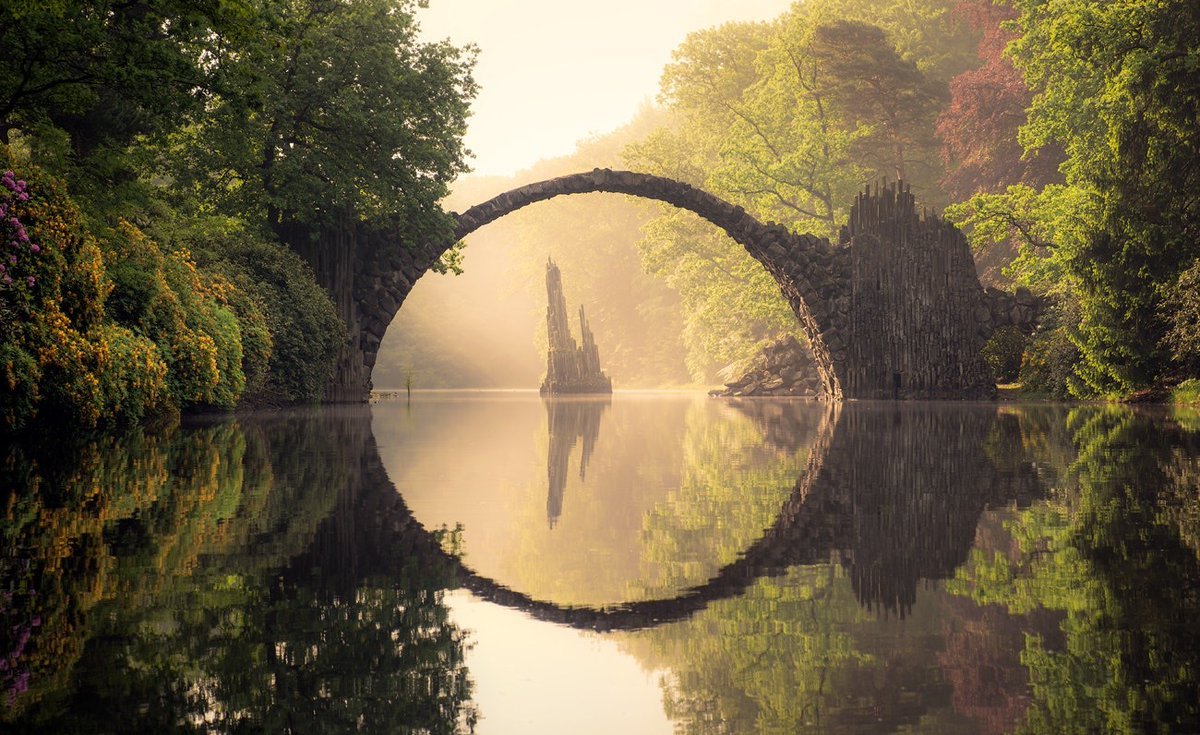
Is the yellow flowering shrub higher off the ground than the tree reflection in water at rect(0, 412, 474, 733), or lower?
higher

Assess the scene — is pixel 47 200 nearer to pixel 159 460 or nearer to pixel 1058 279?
pixel 159 460

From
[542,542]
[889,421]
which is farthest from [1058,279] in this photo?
[542,542]

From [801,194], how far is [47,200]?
1407 inches

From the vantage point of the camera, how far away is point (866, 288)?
33.3 m

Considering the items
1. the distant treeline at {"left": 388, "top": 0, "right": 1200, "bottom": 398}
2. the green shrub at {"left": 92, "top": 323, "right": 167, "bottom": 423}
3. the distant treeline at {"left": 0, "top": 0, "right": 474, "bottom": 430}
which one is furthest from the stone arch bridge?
the green shrub at {"left": 92, "top": 323, "right": 167, "bottom": 423}

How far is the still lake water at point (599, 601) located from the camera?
314cm

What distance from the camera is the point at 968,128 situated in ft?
141

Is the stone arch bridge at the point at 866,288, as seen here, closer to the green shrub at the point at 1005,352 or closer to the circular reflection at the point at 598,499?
the green shrub at the point at 1005,352

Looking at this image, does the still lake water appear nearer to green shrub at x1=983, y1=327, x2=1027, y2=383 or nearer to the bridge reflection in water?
the bridge reflection in water

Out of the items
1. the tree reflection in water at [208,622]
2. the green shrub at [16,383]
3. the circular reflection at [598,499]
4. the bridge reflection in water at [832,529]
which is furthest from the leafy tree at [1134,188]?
the green shrub at [16,383]

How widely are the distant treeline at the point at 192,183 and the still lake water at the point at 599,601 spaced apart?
4.07 metres

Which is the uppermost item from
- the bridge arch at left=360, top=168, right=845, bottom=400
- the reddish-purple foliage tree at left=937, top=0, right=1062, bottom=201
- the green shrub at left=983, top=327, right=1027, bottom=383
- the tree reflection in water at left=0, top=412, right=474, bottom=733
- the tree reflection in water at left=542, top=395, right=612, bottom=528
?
the reddish-purple foliage tree at left=937, top=0, right=1062, bottom=201

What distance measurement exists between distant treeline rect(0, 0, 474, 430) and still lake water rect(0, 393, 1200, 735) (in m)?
4.07

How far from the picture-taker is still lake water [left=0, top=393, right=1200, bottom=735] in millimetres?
3137
